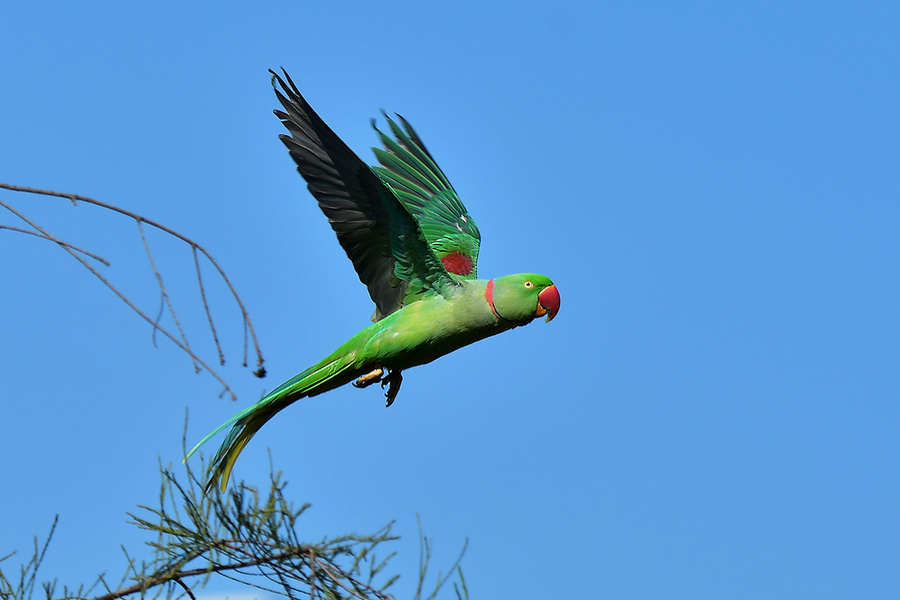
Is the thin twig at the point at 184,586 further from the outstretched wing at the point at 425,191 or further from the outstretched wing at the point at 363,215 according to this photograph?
the outstretched wing at the point at 425,191

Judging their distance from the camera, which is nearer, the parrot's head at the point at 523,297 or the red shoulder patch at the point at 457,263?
the parrot's head at the point at 523,297

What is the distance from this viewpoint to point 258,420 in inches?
199

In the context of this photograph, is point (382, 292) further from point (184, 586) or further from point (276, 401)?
point (184, 586)

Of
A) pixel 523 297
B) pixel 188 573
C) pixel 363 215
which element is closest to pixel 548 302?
pixel 523 297

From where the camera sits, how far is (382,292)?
5316 millimetres

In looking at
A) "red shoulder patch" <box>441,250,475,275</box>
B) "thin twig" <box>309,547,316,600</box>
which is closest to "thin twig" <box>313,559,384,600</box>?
"thin twig" <box>309,547,316,600</box>

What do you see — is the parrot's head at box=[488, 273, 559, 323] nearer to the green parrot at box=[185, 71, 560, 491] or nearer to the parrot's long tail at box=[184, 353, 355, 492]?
Result: the green parrot at box=[185, 71, 560, 491]

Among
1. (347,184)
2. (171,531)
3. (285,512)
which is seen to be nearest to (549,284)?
(347,184)

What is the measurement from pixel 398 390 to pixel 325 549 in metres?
1.89

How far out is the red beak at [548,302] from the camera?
16.9 ft

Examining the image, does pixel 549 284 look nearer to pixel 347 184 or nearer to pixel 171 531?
pixel 347 184

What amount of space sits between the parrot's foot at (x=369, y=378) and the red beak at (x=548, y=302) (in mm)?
1018

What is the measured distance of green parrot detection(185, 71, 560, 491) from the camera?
4801 mm

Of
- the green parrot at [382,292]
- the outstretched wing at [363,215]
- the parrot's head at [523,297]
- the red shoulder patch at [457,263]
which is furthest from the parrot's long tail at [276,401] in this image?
the red shoulder patch at [457,263]
